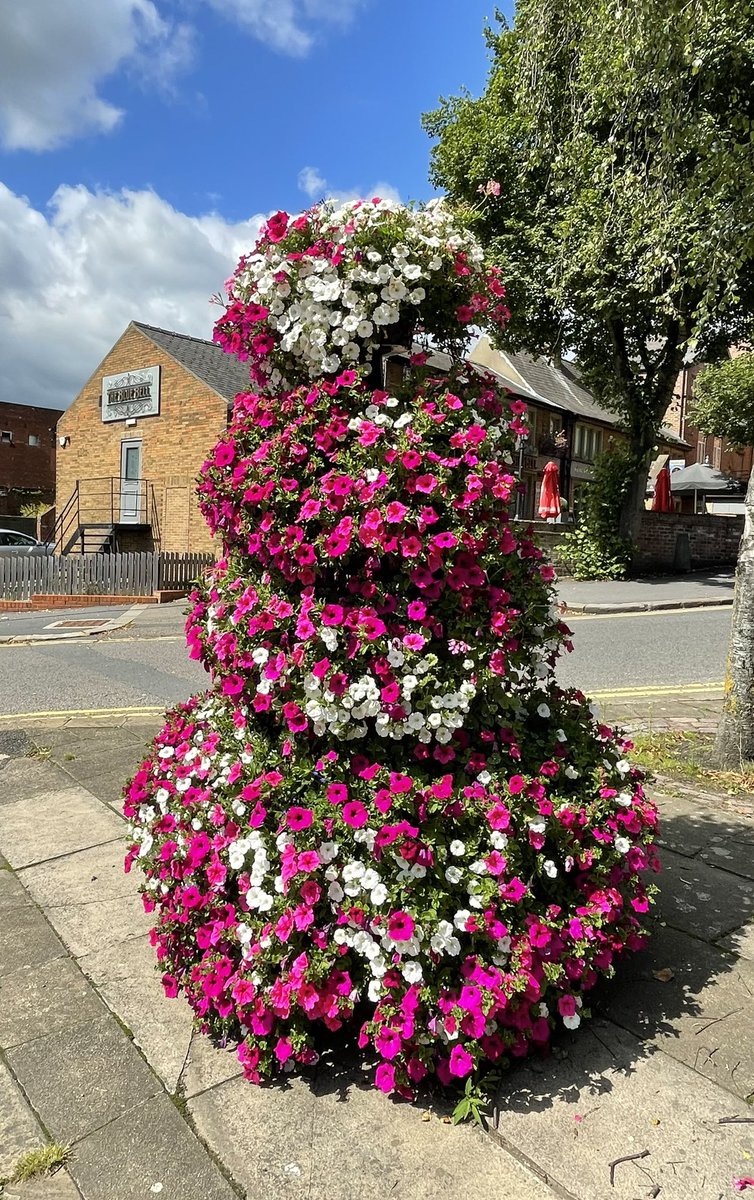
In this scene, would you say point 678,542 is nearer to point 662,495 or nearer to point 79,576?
point 662,495

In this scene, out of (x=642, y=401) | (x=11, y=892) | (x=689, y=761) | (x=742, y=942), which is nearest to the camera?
(x=742, y=942)

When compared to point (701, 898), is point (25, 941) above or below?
below

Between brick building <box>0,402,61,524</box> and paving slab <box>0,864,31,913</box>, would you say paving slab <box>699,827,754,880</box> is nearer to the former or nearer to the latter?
paving slab <box>0,864,31,913</box>

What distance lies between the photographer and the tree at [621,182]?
5.21 m

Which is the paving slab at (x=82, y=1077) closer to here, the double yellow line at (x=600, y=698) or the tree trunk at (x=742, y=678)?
the tree trunk at (x=742, y=678)

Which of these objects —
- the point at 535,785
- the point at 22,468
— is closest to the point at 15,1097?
the point at 535,785

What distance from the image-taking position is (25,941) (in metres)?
2.91

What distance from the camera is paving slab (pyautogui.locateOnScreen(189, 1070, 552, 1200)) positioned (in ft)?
5.82

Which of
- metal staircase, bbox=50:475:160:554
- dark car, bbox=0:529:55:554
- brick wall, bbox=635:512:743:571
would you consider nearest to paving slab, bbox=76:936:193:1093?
brick wall, bbox=635:512:743:571

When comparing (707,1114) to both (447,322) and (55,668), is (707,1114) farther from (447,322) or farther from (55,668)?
(55,668)

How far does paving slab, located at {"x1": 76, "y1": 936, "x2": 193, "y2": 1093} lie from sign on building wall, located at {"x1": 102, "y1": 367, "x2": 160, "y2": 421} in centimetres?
2193

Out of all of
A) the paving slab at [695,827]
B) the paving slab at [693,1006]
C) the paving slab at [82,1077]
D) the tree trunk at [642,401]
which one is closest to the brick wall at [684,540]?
the tree trunk at [642,401]

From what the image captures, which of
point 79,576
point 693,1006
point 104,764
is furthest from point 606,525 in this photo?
point 693,1006

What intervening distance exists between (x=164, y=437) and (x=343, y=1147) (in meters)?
22.6
